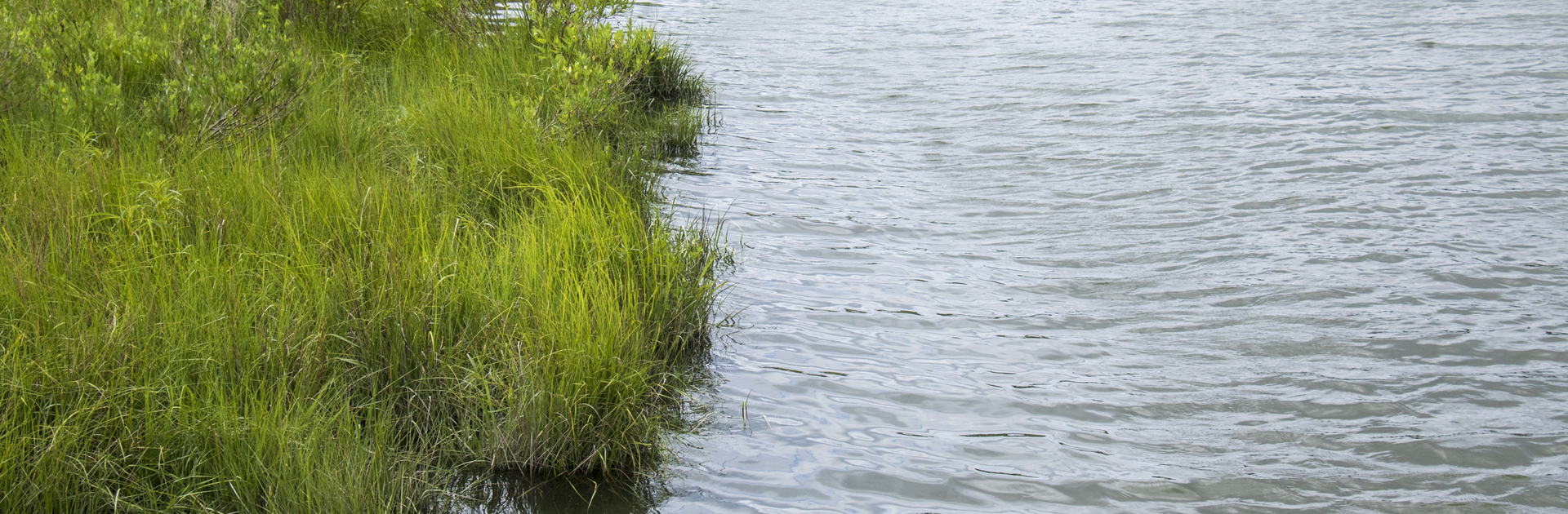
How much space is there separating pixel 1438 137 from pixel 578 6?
6.24 metres

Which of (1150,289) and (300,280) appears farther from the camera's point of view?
(1150,289)

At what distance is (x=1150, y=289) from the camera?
5219 millimetres

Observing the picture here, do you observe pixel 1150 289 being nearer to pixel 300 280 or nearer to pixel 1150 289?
pixel 1150 289

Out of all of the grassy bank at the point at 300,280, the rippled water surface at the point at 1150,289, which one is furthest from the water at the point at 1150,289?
the grassy bank at the point at 300,280

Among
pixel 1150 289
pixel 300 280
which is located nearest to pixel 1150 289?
pixel 1150 289

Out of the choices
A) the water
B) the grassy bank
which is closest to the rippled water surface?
the water

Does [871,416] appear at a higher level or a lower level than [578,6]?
lower

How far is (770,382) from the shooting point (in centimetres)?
431

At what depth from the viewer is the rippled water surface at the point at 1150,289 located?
3627 millimetres

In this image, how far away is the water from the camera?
11.9ft

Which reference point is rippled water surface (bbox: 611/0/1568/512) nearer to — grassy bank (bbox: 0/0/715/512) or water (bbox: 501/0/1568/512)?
water (bbox: 501/0/1568/512)

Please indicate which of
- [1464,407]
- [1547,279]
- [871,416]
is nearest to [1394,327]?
[1464,407]

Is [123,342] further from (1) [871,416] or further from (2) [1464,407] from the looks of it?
(2) [1464,407]

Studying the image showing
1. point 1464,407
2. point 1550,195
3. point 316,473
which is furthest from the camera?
point 1550,195
